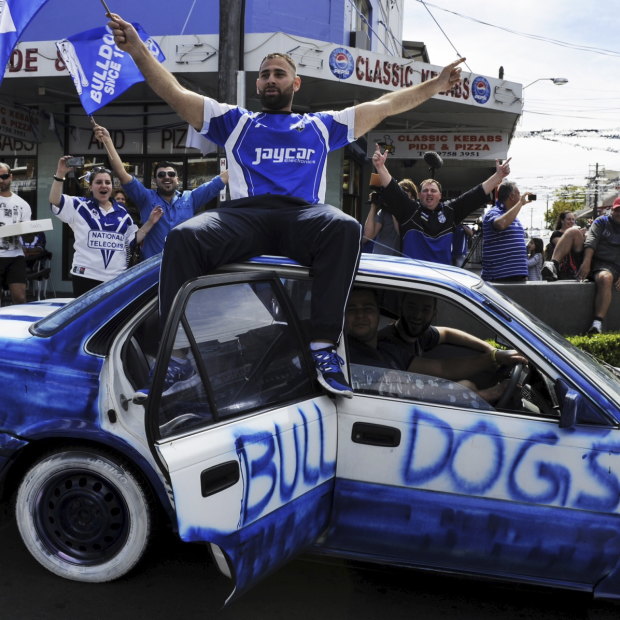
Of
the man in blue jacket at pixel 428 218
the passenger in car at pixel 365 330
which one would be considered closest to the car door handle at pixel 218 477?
the passenger in car at pixel 365 330

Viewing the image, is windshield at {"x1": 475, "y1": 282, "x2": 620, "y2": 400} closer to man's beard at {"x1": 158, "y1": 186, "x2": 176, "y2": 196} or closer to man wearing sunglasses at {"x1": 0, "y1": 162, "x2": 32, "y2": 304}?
man's beard at {"x1": 158, "y1": 186, "x2": 176, "y2": 196}

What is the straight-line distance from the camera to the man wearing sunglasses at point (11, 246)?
7250 mm

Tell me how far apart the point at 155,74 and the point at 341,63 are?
28.7 ft

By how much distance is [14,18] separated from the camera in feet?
14.5

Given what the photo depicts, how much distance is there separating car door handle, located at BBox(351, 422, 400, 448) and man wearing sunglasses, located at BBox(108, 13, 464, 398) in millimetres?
155

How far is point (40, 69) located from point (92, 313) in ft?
33.3

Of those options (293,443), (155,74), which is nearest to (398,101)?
(155,74)

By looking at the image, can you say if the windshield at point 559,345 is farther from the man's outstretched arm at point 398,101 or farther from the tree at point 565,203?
the tree at point 565,203

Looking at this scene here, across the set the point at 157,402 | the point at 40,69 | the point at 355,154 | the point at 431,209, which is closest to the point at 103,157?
the point at 40,69

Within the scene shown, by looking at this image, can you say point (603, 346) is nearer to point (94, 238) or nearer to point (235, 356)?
point (94, 238)

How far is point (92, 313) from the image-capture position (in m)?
3.13

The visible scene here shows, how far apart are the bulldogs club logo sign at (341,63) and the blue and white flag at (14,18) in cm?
763

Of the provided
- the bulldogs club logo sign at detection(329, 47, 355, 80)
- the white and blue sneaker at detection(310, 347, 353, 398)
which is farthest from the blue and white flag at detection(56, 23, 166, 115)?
the white and blue sneaker at detection(310, 347, 353, 398)

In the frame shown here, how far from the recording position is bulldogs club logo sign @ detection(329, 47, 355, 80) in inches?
453
